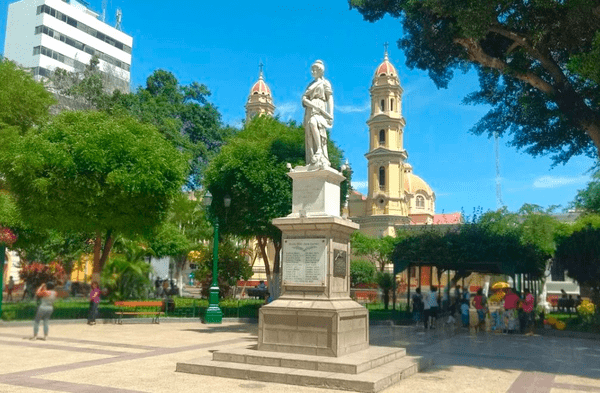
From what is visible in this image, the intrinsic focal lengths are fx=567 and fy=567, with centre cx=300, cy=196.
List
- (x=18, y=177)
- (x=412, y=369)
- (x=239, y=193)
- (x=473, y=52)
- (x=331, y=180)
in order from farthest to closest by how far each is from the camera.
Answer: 1. (x=239, y=193)
2. (x=18, y=177)
3. (x=473, y=52)
4. (x=331, y=180)
5. (x=412, y=369)

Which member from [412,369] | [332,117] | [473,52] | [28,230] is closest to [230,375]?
[412,369]

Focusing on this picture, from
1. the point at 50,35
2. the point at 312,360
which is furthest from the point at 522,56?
the point at 50,35

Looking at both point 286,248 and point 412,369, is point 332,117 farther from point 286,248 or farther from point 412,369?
point 412,369

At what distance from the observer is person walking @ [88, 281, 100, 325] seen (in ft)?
63.8

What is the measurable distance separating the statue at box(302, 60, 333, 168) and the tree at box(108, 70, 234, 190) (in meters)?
25.7

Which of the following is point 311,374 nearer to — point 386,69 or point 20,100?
point 20,100

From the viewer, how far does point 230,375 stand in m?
9.90

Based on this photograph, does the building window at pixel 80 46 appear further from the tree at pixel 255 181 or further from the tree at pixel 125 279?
the tree at pixel 255 181

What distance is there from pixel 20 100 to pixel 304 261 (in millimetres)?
21033

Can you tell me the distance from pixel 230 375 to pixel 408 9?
42.5 ft

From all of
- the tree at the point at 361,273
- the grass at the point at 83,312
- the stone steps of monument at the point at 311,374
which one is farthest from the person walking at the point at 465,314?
the tree at the point at 361,273

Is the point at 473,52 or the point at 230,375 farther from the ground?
the point at 473,52

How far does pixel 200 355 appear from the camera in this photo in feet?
41.3

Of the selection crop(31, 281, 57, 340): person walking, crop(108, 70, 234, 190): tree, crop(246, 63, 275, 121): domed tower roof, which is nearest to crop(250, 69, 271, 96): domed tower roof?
crop(246, 63, 275, 121): domed tower roof
